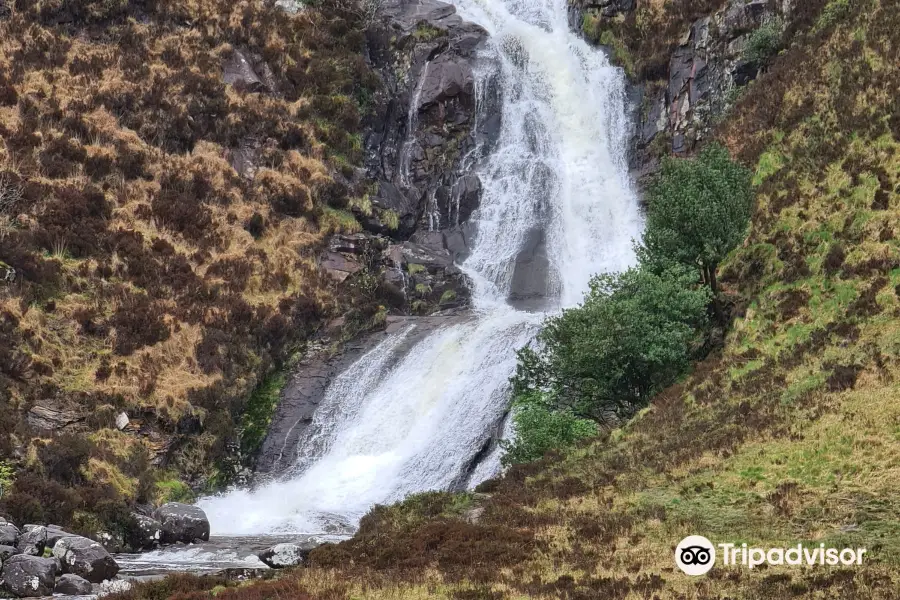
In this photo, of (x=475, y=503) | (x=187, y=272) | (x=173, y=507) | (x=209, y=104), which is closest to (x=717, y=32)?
(x=209, y=104)

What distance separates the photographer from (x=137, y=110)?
161ft

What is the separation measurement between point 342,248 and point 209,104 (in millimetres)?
11867

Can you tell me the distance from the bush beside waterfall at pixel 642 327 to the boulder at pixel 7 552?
50.0 feet

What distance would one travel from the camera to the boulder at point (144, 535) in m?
28.9

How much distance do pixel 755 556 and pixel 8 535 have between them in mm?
18237

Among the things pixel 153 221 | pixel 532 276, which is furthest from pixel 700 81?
pixel 153 221

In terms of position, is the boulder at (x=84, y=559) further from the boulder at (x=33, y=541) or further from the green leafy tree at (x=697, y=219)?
the green leafy tree at (x=697, y=219)

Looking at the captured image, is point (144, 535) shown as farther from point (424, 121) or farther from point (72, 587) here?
point (424, 121)

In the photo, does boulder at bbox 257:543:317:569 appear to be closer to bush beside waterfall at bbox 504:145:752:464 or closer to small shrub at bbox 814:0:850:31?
bush beside waterfall at bbox 504:145:752:464

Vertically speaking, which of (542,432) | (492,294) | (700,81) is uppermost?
(700,81)

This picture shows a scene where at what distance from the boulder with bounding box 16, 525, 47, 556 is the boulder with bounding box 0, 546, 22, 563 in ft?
0.75

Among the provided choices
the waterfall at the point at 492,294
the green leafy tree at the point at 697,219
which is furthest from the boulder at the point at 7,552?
the green leafy tree at the point at 697,219

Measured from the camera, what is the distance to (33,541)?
2294 cm

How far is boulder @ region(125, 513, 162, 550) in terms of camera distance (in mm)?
28875
